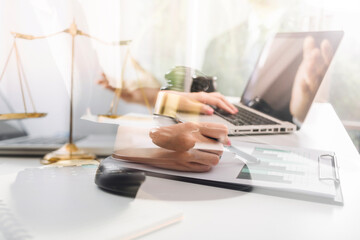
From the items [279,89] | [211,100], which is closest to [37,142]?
[211,100]

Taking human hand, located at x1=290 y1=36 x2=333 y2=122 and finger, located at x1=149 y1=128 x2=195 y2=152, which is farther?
human hand, located at x1=290 y1=36 x2=333 y2=122

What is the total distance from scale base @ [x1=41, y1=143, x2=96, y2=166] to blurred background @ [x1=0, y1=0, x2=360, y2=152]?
0.11ft

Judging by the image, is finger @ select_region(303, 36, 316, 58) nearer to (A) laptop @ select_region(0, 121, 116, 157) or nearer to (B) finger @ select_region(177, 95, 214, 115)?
(B) finger @ select_region(177, 95, 214, 115)

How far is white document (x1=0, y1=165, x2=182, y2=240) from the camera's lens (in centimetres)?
28

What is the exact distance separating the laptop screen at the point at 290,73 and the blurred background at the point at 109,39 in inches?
2.3

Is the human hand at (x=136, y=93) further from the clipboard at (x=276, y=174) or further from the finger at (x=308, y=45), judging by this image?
the finger at (x=308, y=45)

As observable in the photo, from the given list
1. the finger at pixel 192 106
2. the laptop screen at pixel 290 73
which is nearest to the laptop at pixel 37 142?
the finger at pixel 192 106

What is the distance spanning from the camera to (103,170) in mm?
400

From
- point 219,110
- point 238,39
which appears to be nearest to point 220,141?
point 219,110

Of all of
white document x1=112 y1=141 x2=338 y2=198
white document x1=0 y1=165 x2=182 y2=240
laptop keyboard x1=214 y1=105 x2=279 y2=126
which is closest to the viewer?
white document x1=0 y1=165 x2=182 y2=240

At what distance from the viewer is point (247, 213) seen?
33cm

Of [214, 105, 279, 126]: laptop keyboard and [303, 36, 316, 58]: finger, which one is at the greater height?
[303, 36, 316, 58]: finger

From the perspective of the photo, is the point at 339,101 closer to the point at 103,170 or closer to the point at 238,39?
the point at 238,39

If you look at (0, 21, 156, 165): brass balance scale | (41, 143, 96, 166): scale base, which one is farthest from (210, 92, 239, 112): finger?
(41, 143, 96, 166): scale base
